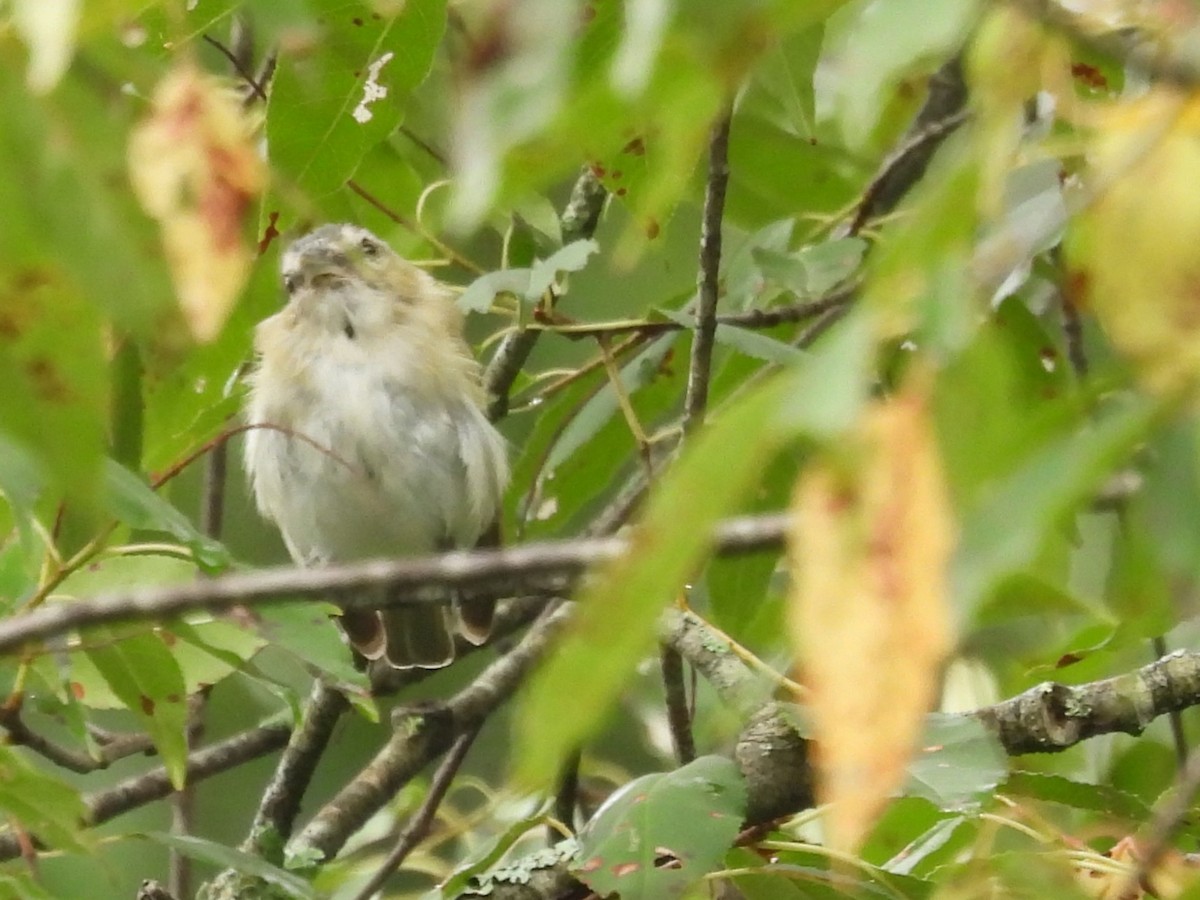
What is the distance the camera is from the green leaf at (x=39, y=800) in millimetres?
1902

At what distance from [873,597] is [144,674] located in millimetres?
1398

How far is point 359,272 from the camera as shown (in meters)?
4.59

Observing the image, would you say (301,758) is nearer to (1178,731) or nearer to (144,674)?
(144,674)

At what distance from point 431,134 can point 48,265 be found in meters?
2.54

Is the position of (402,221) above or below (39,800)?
above

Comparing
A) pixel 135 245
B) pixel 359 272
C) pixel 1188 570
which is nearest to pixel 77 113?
pixel 135 245

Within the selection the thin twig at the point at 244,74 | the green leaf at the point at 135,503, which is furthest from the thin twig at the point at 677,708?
the thin twig at the point at 244,74

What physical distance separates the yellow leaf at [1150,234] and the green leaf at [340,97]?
A: 140 cm

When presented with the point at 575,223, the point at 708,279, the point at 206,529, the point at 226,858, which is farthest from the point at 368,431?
the point at 226,858

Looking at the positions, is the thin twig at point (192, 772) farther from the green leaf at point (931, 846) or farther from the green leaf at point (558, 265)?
the green leaf at point (931, 846)

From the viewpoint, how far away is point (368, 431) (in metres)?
4.46

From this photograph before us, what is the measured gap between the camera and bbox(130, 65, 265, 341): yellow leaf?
117 cm

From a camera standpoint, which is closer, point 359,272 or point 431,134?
point 431,134

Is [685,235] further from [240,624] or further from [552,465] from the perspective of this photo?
[240,624]
